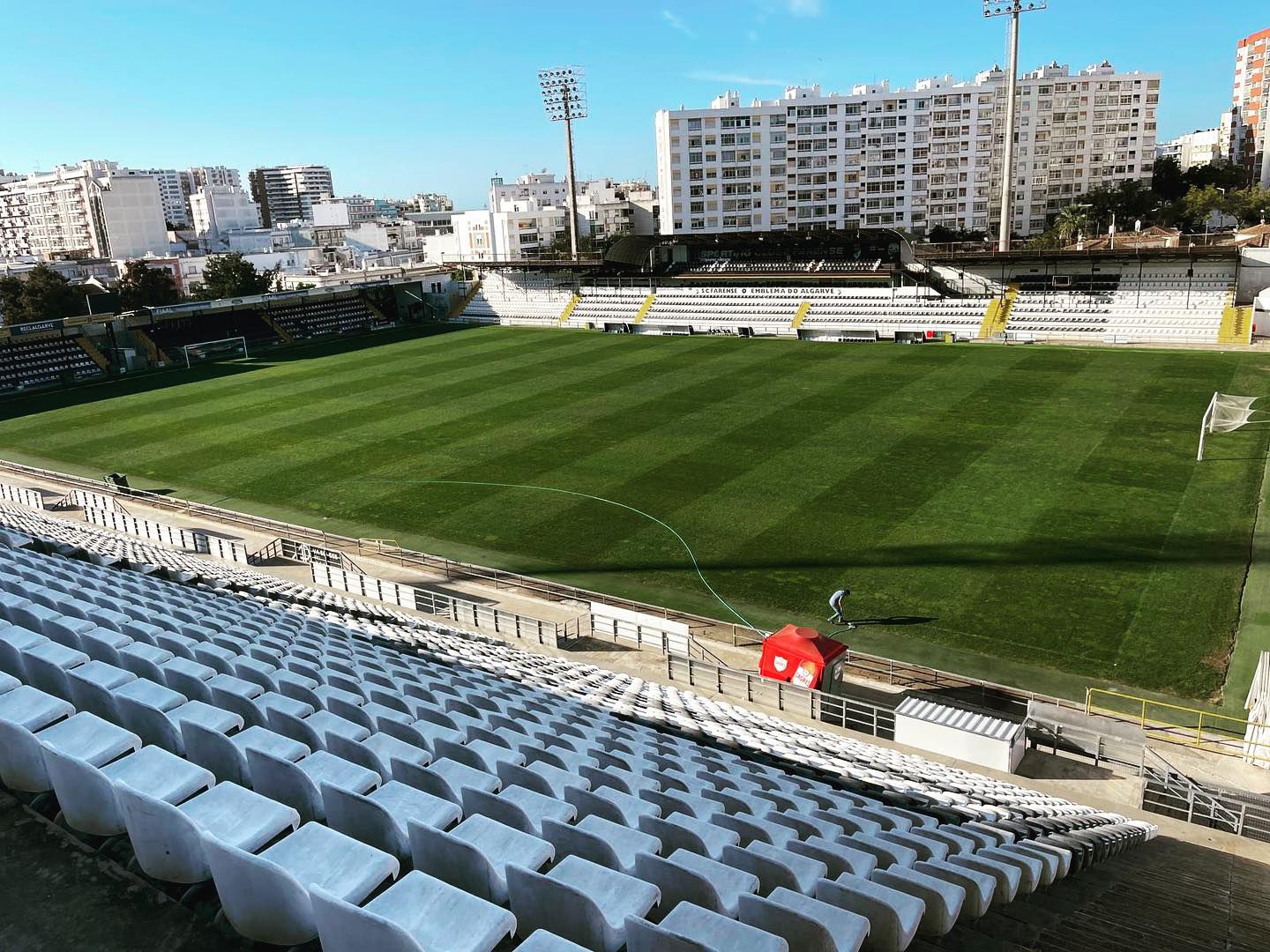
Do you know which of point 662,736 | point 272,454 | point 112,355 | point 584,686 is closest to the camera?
point 662,736

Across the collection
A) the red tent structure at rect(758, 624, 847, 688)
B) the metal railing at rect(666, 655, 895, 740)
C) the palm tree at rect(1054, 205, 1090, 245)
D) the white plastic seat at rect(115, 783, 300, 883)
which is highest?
the palm tree at rect(1054, 205, 1090, 245)

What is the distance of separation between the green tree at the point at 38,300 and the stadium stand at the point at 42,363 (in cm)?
2259

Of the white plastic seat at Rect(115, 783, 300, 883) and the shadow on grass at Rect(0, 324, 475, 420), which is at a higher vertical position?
the white plastic seat at Rect(115, 783, 300, 883)

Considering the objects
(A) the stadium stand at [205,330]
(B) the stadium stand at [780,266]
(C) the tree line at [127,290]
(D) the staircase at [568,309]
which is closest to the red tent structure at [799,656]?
(B) the stadium stand at [780,266]

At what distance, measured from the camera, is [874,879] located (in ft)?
17.5

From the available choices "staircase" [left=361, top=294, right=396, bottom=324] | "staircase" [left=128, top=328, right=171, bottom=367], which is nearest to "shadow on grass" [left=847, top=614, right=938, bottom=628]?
"staircase" [left=128, top=328, right=171, bottom=367]

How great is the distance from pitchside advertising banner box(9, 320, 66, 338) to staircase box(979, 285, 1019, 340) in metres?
57.8

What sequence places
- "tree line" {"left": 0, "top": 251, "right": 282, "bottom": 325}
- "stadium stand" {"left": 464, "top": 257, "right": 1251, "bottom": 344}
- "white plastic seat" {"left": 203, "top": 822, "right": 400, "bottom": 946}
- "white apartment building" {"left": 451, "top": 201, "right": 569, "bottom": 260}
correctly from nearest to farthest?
"white plastic seat" {"left": 203, "top": 822, "right": 400, "bottom": 946} < "stadium stand" {"left": 464, "top": 257, "right": 1251, "bottom": 344} < "tree line" {"left": 0, "top": 251, "right": 282, "bottom": 325} < "white apartment building" {"left": 451, "top": 201, "right": 569, "bottom": 260}

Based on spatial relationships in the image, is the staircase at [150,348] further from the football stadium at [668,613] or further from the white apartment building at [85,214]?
the white apartment building at [85,214]

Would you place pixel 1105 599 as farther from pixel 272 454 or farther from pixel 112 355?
pixel 112 355

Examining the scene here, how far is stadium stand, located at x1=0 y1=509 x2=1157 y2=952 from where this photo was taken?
4137 millimetres

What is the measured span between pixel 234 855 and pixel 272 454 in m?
33.0

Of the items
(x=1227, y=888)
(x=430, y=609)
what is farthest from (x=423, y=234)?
(x=1227, y=888)

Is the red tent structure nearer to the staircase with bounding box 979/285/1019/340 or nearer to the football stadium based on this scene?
the football stadium
